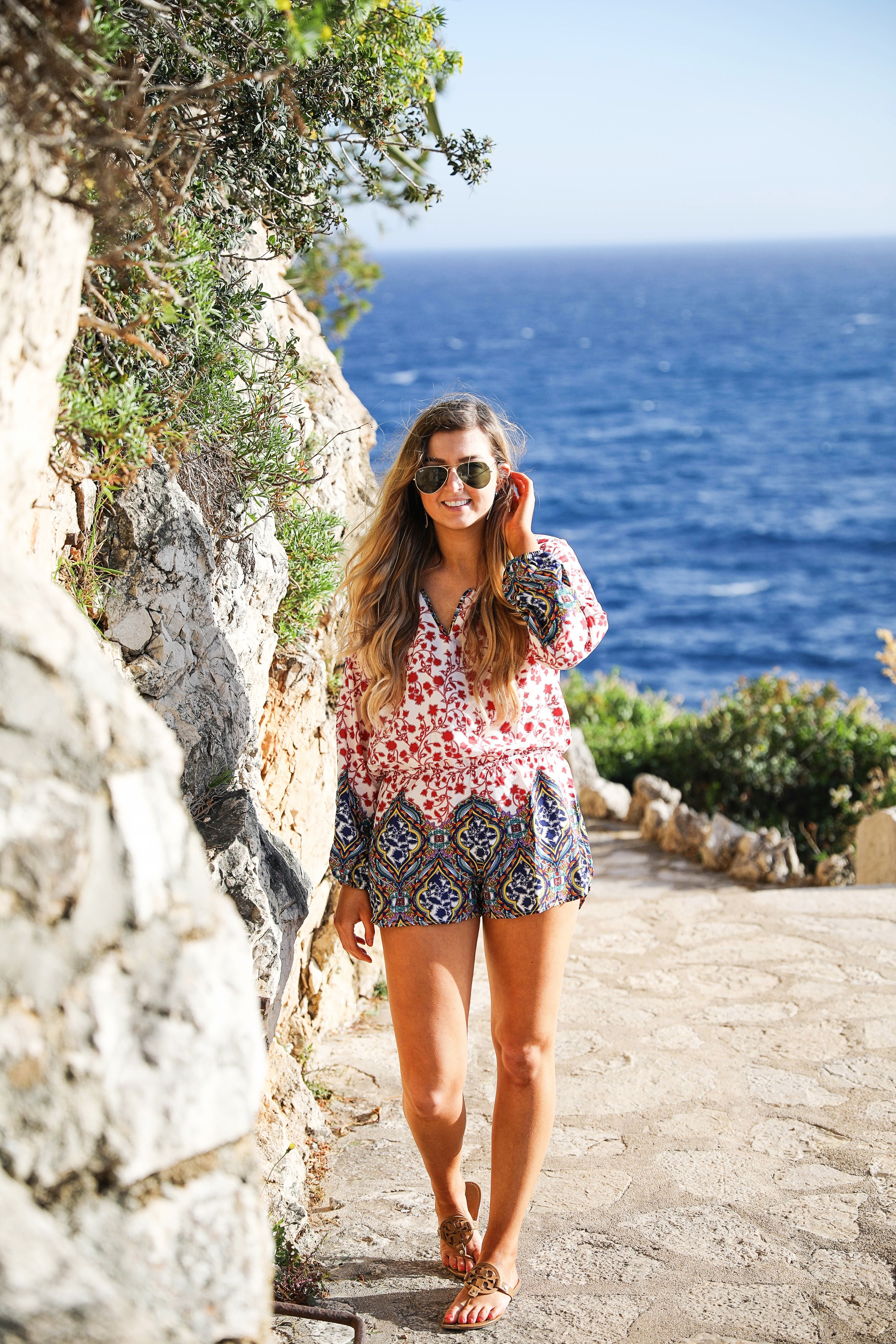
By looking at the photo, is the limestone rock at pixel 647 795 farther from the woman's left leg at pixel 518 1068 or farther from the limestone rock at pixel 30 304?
the limestone rock at pixel 30 304

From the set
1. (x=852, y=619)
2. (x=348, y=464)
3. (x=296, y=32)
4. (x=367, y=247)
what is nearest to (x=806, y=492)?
(x=852, y=619)

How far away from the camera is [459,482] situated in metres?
3.04

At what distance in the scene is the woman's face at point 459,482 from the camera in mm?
3037

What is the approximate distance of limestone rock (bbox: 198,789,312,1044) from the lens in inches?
121

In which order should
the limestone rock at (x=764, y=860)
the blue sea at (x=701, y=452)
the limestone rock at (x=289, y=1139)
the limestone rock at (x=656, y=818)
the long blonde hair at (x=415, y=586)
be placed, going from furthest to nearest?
the blue sea at (x=701, y=452) < the limestone rock at (x=656, y=818) < the limestone rock at (x=764, y=860) < the limestone rock at (x=289, y=1139) < the long blonde hair at (x=415, y=586)

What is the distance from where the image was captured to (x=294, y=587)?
12.5 feet

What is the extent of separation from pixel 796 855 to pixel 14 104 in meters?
6.41

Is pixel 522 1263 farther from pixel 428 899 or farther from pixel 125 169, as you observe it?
pixel 125 169

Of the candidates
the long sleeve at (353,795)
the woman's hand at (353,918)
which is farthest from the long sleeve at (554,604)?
the woman's hand at (353,918)

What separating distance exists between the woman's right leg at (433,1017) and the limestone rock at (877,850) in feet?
12.8

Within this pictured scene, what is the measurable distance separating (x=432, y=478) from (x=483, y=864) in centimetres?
108

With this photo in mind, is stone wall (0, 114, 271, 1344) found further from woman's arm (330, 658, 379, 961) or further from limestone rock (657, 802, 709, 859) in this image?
limestone rock (657, 802, 709, 859)

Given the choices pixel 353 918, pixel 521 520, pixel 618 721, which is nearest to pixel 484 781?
pixel 353 918

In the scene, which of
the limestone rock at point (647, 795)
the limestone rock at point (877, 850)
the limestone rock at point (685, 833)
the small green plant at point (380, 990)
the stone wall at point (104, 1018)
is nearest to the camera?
the stone wall at point (104, 1018)
